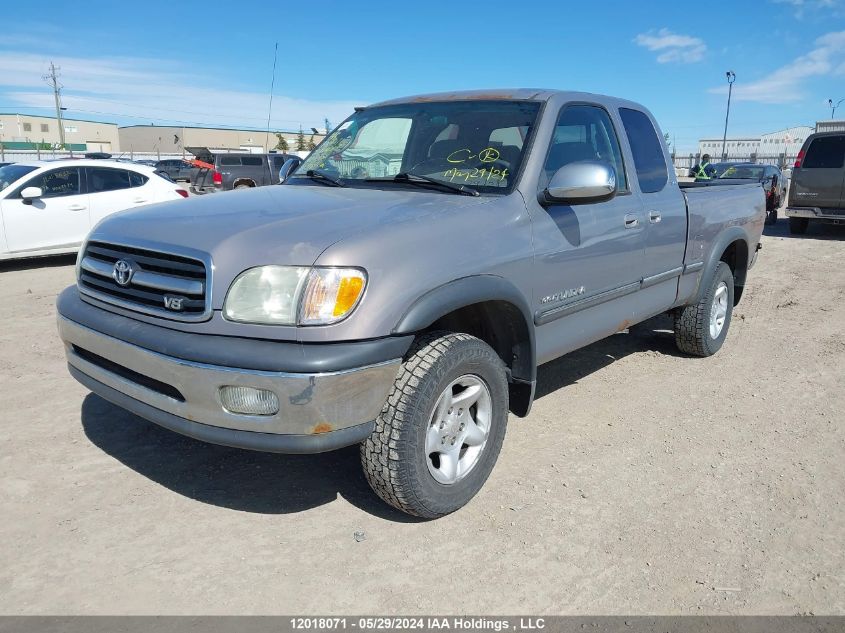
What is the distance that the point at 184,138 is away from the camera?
250 ft

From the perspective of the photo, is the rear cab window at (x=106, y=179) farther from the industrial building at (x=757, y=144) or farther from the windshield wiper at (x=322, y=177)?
the industrial building at (x=757, y=144)

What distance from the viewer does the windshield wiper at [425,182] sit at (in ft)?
11.0

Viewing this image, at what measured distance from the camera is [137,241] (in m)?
2.95

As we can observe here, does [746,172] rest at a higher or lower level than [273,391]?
higher

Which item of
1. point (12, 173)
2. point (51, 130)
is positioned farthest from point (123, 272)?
point (51, 130)

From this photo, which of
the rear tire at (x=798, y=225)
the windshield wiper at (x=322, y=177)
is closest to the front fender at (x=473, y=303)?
the windshield wiper at (x=322, y=177)

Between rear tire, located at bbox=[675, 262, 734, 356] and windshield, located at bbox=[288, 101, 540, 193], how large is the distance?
2498mm

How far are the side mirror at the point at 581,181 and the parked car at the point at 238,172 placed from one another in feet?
59.8

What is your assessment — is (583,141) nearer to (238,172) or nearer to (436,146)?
(436,146)

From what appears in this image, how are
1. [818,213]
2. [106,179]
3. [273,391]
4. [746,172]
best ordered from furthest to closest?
[746,172] < [818,213] < [106,179] < [273,391]

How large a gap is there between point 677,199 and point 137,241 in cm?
353

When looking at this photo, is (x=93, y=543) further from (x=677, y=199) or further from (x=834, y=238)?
(x=834, y=238)

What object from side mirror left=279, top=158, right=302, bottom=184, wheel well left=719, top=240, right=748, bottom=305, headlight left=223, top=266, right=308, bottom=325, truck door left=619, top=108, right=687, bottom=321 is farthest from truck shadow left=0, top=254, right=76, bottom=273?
wheel well left=719, top=240, right=748, bottom=305

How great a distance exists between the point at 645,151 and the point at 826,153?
1077cm
